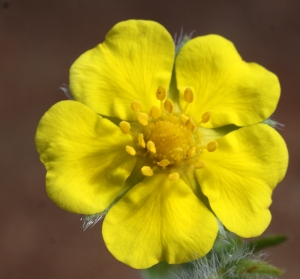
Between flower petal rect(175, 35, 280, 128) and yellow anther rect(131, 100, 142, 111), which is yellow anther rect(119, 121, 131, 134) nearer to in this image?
yellow anther rect(131, 100, 142, 111)

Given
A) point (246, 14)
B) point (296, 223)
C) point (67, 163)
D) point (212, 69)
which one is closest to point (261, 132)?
point (212, 69)

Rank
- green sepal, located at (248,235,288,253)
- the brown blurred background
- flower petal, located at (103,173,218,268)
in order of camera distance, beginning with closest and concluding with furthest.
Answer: flower petal, located at (103,173,218,268) < green sepal, located at (248,235,288,253) < the brown blurred background

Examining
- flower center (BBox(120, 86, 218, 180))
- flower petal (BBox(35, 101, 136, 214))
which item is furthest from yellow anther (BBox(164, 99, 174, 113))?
flower petal (BBox(35, 101, 136, 214))

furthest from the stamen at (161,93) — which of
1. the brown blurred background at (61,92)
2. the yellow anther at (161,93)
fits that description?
the brown blurred background at (61,92)

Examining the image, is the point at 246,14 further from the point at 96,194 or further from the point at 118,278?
the point at 96,194

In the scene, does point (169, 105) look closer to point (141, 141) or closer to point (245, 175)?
point (141, 141)

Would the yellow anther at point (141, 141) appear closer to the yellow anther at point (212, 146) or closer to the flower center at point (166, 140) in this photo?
the flower center at point (166, 140)

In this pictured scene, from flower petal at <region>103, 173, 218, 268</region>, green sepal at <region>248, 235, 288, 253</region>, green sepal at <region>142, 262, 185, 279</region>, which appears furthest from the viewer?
green sepal at <region>142, 262, 185, 279</region>
